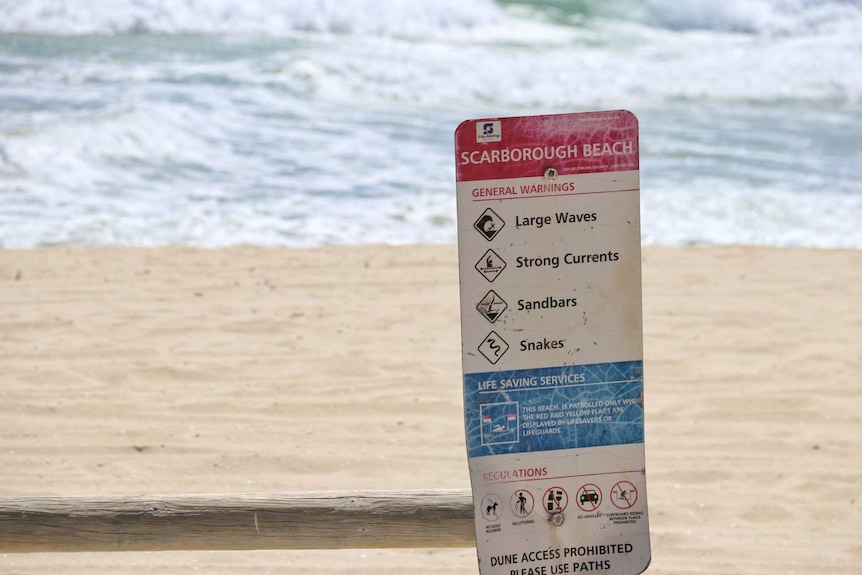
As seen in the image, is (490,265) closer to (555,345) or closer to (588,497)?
(555,345)

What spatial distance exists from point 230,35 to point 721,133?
12.4 metres

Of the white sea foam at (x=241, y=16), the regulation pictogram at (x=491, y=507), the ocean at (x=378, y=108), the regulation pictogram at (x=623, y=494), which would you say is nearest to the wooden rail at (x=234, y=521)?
the regulation pictogram at (x=491, y=507)

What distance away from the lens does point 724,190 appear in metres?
10.1

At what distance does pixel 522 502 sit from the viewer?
231 centimetres

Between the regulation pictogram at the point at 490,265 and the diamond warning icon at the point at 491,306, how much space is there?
0.04 metres

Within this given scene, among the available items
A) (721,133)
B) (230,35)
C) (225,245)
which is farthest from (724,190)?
(230,35)

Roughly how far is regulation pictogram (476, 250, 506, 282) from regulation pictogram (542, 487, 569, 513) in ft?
1.61

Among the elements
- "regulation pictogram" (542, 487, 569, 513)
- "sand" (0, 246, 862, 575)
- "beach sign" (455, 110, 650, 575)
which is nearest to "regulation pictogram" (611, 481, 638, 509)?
"beach sign" (455, 110, 650, 575)

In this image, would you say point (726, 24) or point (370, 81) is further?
point (726, 24)

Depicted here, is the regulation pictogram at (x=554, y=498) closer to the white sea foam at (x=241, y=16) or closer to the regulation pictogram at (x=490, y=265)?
the regulation pictogram at (x=490, y=265)

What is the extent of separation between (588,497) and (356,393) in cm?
296

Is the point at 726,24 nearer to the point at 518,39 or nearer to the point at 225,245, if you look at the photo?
the point at 518,39

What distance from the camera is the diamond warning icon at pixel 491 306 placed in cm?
226

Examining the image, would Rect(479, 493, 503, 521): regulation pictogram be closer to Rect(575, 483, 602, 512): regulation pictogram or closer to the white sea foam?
Rect(575, 483, 602, 512): regulation pictogram
